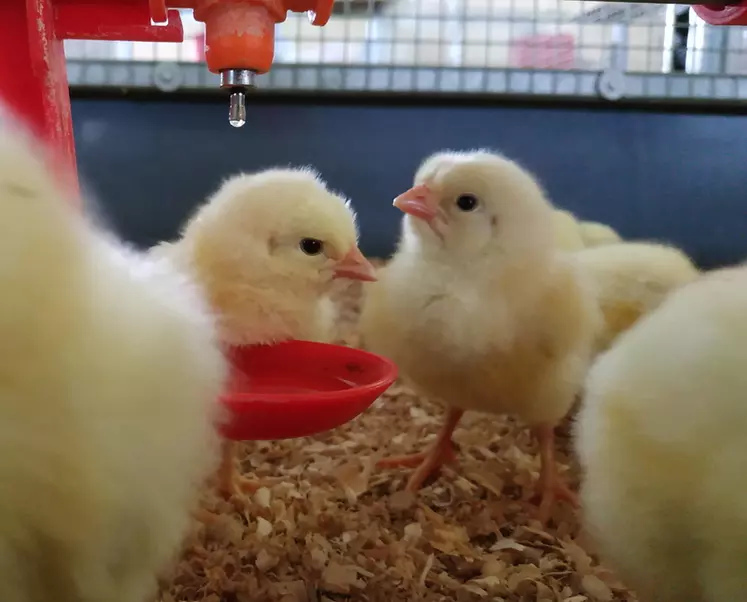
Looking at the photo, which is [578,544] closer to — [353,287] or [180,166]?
[353,287]

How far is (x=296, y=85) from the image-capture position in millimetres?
2131

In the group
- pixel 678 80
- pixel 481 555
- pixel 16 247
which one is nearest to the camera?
pixel 16 247

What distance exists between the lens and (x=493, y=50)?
89.8 inches

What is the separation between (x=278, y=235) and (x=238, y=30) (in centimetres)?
40

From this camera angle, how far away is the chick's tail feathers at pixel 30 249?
53cm

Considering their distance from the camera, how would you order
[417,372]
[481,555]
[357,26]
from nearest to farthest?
1. [481,555]
2. [417,372]
3. [357,26]

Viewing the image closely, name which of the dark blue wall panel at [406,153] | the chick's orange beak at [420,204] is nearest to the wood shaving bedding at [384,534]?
the chick's orange beak at [420,204]

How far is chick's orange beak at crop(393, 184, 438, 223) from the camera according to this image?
Answer: 1.38m

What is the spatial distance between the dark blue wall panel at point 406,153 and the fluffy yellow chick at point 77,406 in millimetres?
1664

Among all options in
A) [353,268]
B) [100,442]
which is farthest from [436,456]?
A: [100,442]

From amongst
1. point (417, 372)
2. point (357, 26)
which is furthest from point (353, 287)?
point (417, 372)

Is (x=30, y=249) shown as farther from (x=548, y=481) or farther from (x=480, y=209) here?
(x=548, y=481)

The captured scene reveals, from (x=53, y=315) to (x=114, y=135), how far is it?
1.82m

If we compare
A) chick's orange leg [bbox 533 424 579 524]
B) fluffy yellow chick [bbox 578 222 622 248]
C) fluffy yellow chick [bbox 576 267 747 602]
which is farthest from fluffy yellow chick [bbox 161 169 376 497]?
fluffy yellow chick [bbox 578 222 622 248]
